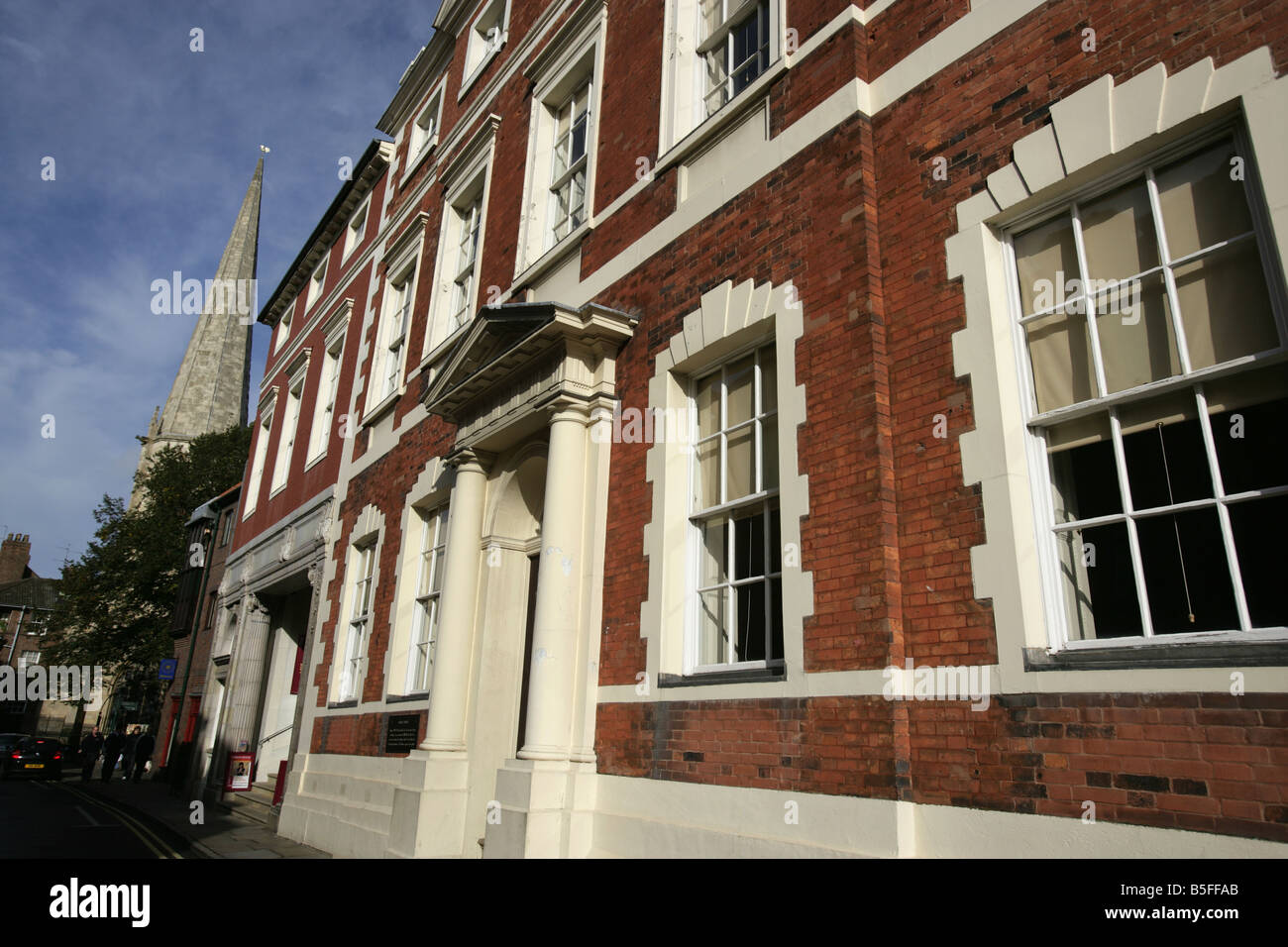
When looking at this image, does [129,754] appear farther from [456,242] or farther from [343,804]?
[456,242]

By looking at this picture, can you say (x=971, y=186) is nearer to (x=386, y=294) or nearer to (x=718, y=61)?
(x=718, y=61)

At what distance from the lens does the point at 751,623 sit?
5.68 metres

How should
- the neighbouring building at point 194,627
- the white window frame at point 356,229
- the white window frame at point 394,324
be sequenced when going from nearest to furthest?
the white window frame at point 394,324 < the white window frame at point 356,229 < the neighbouring building at point 194,627

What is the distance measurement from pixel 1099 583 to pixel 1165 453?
2.25 feet

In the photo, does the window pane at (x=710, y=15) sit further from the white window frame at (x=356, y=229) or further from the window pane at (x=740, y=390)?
the white window frame at (x=356, y=229)

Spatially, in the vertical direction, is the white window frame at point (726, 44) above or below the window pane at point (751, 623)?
above

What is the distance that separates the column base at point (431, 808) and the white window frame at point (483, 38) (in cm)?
1001

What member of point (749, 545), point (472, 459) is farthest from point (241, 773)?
point (749, 545)

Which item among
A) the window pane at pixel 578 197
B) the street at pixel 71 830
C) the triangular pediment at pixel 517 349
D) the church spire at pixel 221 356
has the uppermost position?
the church spire at pixel 221 356

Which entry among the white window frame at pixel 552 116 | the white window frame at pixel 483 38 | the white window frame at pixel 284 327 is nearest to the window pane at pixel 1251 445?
the white window frame at pixel 552 116

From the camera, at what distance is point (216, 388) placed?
67.4 meters

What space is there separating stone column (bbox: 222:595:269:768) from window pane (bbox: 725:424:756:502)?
14119 millimetres

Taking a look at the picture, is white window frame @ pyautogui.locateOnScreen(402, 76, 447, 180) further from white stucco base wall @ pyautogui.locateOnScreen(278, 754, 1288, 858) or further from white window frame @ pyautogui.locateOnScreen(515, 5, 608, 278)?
white stucco base wall @ pyautogui.locateOnScreen(278, 754, 1288, 858)

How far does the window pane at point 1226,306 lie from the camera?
3.60 metres
